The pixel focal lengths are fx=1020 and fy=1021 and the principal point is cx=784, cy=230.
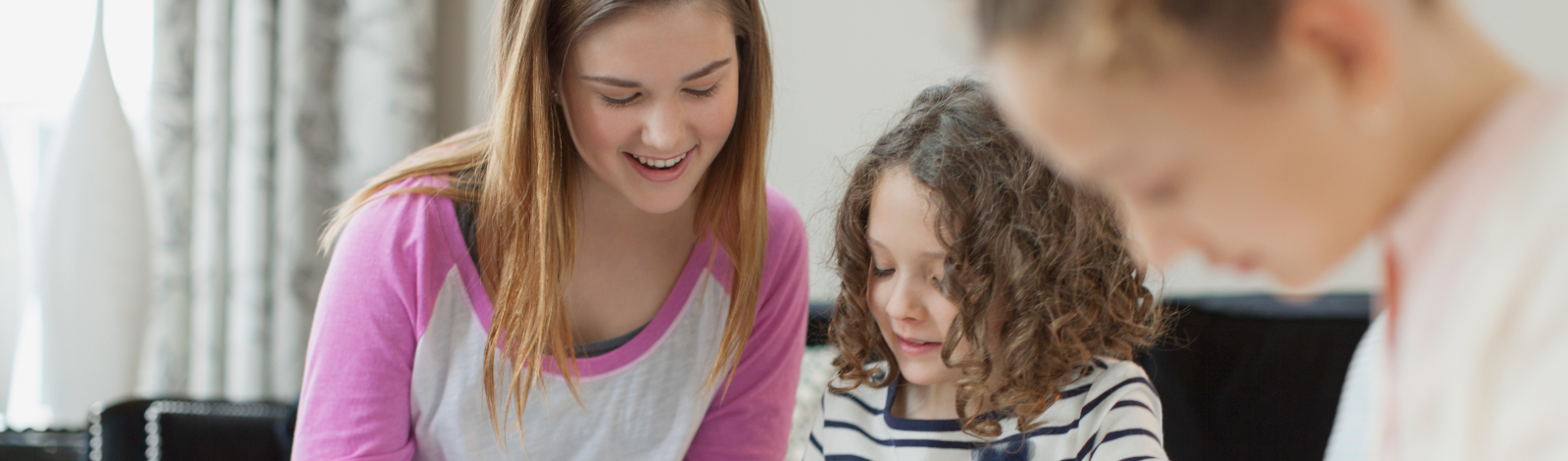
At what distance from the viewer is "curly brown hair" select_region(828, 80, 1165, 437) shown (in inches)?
35.8

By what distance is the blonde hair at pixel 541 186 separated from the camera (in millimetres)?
935

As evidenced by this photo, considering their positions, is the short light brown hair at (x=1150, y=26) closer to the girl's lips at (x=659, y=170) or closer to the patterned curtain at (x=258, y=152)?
the girl's lips at (x=659, y=170)

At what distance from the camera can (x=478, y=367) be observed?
3.52 ft

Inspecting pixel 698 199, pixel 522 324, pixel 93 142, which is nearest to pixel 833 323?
pixel 698 199

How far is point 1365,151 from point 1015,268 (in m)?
0.61

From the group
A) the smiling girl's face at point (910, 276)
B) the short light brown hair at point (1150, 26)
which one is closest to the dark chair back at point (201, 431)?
the smiling girl's face at point (910, 276)

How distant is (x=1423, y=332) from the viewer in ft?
1.04

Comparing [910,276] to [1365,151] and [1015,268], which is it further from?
[1365,151]

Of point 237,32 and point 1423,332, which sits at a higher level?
point 237,32

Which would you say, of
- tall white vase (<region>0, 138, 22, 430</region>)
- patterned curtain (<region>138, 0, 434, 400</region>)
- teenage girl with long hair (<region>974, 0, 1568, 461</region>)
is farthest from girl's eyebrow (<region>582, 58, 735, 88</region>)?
tall white vase (<region>0, 138, 22, 430</region>)

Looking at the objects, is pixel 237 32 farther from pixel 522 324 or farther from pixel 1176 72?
pixel 1176 72

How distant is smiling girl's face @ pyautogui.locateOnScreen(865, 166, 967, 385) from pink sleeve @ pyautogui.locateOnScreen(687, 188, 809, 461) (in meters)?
0.25

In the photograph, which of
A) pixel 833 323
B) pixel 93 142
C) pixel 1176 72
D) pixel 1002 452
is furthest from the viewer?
pixel 93 142

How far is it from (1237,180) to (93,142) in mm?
2030
